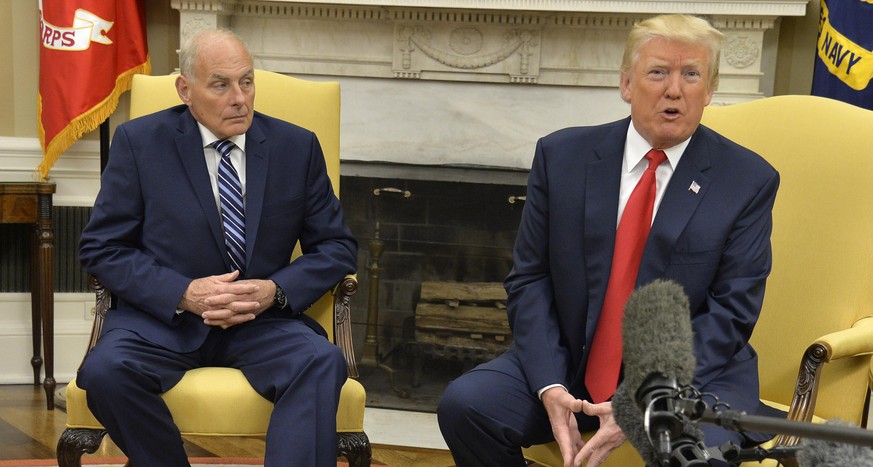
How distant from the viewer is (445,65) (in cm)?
402

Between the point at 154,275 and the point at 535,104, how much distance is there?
2069mm

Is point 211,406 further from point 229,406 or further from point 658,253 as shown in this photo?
point 658,253

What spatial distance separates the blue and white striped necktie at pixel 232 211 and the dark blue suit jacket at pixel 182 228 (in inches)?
1.0

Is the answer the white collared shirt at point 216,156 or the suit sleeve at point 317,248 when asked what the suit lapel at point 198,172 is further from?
the suit sleeve at point 317,248

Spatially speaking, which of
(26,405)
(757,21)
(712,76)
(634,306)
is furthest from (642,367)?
(26,405)

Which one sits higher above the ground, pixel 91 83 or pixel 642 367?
pixel 91 83

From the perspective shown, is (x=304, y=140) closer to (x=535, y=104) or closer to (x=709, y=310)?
(x=709, y=310)

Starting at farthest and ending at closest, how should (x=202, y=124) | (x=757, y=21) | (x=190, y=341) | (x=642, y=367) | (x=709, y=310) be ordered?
(x=757, y=21) < (x=202, y=124) < (x=190, y=341) < (x=709, y=310) < (x=642, y=367)

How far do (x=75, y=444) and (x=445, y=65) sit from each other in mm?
2287

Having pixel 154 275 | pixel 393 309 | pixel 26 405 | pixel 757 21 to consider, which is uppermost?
pixel 757 21

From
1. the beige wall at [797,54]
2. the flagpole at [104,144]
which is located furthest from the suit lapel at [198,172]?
the beige wall at [797,54]

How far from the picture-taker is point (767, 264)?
7.03ft

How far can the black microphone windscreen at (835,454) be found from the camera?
0.71 m

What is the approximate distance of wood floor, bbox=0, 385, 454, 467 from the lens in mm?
3279
